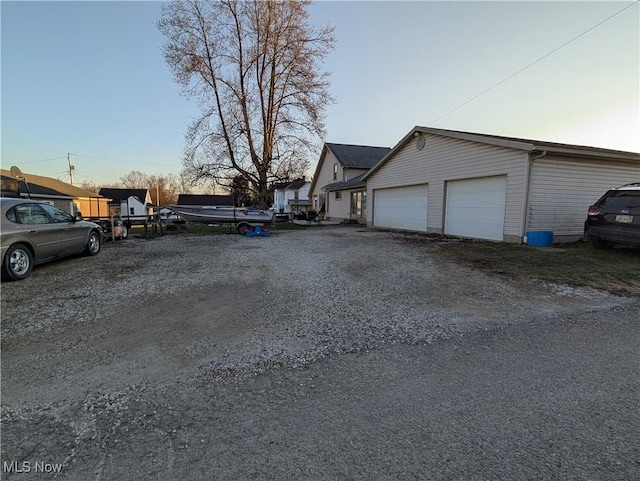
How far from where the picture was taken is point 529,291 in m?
5.30

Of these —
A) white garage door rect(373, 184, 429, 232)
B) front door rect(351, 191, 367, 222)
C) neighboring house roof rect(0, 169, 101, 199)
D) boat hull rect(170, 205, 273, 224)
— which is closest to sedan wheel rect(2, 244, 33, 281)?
boat hull rect(170, 205, 273, 224)

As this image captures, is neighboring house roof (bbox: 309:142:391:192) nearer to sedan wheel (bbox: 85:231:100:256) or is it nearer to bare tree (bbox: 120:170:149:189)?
sedan wheel (bbox: 85:231:100:256)

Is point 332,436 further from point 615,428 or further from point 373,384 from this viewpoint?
point 615,428

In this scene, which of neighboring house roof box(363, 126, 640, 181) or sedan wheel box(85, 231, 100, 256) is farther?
neighboring house roof box(363, 126, 640, 181)

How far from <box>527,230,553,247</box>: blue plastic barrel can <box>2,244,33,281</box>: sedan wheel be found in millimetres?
12268

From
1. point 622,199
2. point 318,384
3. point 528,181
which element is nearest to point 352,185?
point 528,181

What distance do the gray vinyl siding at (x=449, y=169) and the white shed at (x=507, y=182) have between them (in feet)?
0.10

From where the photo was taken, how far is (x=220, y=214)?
15.8 meters

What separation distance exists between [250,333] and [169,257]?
5.76m

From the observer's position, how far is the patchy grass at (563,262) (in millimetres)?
5809

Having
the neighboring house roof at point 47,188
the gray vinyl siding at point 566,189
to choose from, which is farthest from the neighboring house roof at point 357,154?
the neighboring house roof at point 47,188

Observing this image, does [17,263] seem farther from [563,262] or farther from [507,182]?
[507,182]

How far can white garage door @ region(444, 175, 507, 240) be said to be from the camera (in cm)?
1072

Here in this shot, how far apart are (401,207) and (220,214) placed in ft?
29.6
